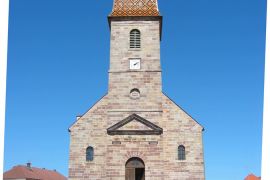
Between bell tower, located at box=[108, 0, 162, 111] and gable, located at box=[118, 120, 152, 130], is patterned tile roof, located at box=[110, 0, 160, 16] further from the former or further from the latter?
gable, located at box=[118, 120, 152, 130]

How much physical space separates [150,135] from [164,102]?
9.56ft

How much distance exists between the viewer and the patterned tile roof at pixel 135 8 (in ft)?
102

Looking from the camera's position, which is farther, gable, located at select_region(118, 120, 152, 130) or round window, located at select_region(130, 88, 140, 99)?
round window, located at select_region(130, 88, 140, 99)

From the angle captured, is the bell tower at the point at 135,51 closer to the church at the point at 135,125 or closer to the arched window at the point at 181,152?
the church at the point at 135,125

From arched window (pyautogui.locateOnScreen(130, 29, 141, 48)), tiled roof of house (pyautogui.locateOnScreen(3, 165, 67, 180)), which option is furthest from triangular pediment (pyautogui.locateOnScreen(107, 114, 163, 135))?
tiled roof of house (pyautogui.locateOnScreen(3, 165, 67, 180))

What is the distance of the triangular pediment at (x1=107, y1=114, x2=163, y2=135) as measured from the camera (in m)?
27.8

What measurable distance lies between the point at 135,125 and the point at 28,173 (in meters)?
55.0

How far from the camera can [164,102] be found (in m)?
29.3

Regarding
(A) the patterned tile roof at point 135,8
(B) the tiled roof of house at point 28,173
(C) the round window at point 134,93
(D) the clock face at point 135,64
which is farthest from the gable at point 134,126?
(B) the tiled roof of house at point 28,173

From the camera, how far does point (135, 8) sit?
104ft

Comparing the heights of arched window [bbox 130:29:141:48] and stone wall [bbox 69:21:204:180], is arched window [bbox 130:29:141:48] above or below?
above

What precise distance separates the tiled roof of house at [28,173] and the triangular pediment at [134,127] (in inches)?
2055

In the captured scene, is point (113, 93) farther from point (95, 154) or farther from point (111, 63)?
point (95, 154)

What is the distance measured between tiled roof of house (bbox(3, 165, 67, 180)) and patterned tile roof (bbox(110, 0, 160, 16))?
171 feet
